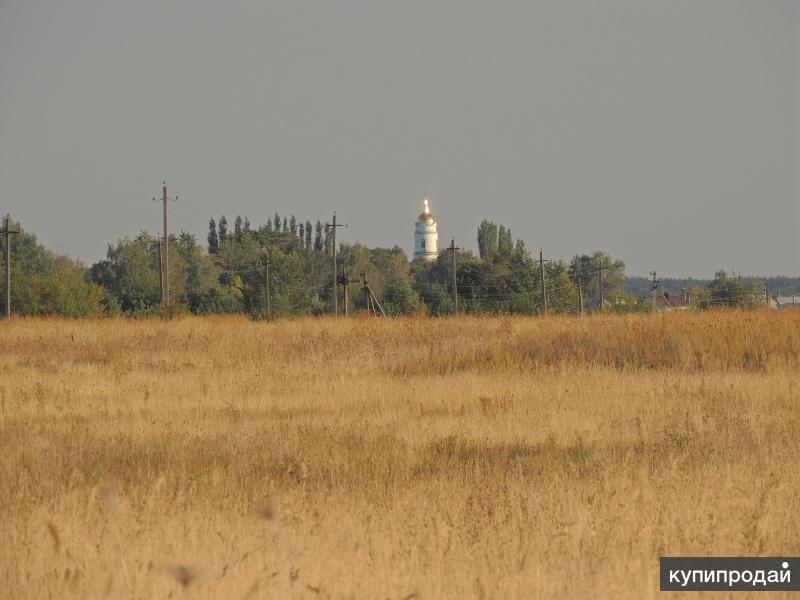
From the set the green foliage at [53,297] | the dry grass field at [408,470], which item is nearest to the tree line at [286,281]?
the green foliage at [53,297]

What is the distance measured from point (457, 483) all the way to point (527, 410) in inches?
204

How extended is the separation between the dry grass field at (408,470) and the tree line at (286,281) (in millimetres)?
24533

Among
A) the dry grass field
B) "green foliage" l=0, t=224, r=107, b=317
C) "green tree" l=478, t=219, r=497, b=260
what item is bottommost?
the dry grass field

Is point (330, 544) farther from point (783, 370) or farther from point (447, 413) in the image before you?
point (783, 370)

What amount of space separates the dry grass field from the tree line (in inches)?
966

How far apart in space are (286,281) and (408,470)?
69005mm

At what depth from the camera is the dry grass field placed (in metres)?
6.20

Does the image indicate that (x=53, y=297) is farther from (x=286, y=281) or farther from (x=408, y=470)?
(x=408, y=470)

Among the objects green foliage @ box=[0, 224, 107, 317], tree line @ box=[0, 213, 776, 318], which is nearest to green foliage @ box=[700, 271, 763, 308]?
tree line @ box=[0, 213, 776, 318]

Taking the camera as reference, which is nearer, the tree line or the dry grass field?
the dry grass field

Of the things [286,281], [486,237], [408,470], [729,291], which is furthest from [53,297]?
[486,237]

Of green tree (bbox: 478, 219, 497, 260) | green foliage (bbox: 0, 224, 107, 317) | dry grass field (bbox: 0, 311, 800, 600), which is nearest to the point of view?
dry grass field (bbox: 0, 311, 800, 600)

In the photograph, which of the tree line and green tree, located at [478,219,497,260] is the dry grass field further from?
green tree, located at [478,219,497,260]

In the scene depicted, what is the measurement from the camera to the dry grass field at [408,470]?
620 centimetres
